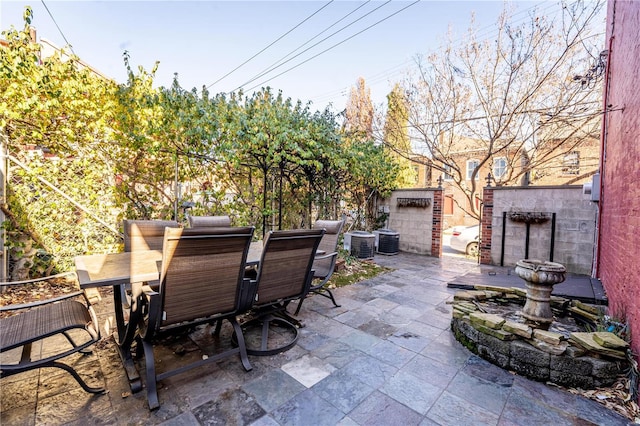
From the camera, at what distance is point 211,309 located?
2.04m

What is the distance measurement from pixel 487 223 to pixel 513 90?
3883 millimetres

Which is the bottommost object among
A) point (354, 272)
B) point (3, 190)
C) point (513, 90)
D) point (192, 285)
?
point (354, 272)

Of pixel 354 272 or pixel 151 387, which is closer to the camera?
pixel 151 387

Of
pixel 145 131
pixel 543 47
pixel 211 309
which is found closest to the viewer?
pixel 211 309

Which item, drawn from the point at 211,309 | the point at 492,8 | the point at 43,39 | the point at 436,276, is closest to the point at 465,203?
the point at 492,8

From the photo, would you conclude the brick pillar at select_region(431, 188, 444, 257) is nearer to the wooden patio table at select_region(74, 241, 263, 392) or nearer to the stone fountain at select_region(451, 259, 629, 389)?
the stone fountain at select_region(451, 259, 629, 389)

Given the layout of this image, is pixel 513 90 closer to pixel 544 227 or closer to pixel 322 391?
pixel 544 227

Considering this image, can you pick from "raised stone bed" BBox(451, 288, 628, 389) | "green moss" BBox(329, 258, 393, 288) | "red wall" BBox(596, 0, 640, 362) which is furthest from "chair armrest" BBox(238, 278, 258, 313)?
"red wall" BBox(596, 0, 640, 362)

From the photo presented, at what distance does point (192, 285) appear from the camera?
73.9 inches

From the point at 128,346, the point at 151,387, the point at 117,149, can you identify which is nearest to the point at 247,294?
the point at 151,387

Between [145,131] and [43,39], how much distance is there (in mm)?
6331

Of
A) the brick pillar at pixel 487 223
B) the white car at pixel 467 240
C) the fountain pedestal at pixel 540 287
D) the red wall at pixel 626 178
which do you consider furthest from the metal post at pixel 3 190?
the white car at pixel 467 240

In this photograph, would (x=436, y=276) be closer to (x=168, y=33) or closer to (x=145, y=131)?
(x=145, y=131)

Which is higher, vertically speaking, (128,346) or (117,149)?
(117,149)
